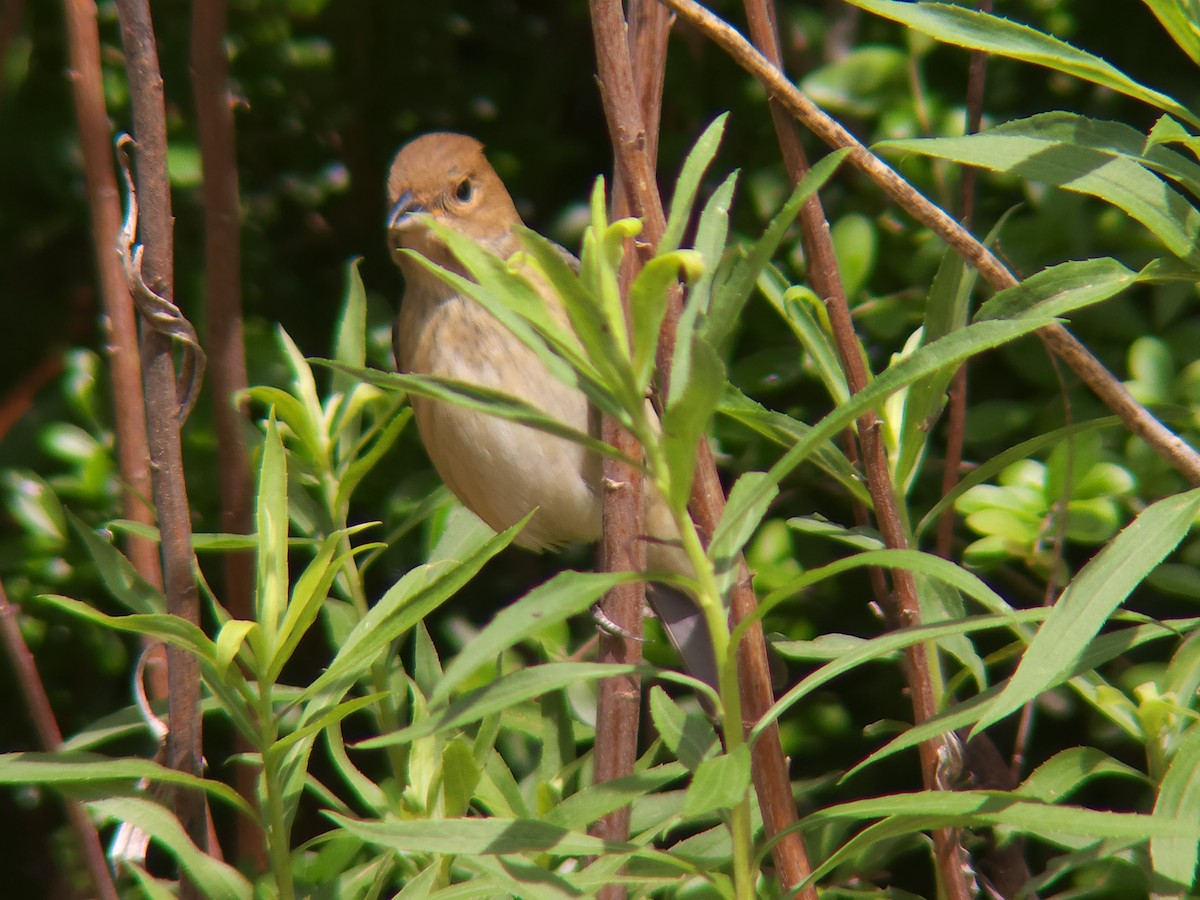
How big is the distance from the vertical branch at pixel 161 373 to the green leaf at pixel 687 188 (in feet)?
1.54

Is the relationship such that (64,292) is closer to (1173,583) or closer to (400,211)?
(400,211)

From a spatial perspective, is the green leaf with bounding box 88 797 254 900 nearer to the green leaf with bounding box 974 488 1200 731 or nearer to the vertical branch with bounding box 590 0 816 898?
the vertical branch with bounding box 590 0 816 898

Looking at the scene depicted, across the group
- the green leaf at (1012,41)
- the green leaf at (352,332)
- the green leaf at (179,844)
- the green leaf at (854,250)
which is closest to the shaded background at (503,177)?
the green leaf at (854,250)

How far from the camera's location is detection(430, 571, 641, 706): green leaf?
83cm

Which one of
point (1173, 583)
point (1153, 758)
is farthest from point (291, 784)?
point (1173, 583)

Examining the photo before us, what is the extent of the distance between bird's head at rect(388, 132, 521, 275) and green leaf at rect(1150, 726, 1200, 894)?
1500 mm

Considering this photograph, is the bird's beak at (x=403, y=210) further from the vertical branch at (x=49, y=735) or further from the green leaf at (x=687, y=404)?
the green leaf at (x=687, y=404)

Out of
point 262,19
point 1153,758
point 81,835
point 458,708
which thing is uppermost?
point 262,19

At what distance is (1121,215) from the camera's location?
6.53ft

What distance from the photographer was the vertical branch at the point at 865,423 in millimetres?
1324

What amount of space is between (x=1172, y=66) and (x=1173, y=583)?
1016 mm

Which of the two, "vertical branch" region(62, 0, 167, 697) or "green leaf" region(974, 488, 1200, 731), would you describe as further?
"vertical branch" region(62, 0, 167, 697)

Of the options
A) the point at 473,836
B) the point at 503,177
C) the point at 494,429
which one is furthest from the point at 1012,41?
the point at 503,177

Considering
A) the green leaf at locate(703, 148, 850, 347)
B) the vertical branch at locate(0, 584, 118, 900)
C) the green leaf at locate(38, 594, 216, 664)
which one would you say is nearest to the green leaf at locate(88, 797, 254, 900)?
the green leaf at locate(38, 594, 216, 664)
